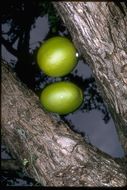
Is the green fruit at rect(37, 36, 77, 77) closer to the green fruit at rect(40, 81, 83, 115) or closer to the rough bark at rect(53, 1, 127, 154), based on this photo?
the green fruit at rect(40, 81, 83, 115)

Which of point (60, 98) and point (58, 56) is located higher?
point (58, 56)

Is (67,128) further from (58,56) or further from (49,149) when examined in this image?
(58,56)

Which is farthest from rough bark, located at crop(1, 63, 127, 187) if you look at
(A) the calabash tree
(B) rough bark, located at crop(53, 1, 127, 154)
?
(B) rough bark, located at crop(53, 1, 127, 154)

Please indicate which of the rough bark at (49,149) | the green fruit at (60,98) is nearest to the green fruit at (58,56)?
the green fruit at (60,98)

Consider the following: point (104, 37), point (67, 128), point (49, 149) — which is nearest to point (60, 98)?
point (67, 128)

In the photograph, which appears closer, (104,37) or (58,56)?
(104,37)

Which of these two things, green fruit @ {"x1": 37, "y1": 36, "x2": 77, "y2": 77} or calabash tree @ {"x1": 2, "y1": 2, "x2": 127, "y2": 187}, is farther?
green fruit @ {"x1": 37, "y1": 36, "x2": 77, "y2": 77}

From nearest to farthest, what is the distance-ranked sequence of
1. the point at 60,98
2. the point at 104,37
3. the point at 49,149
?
the point at 104,37 → the point at 49,149 → the point at 60,98
